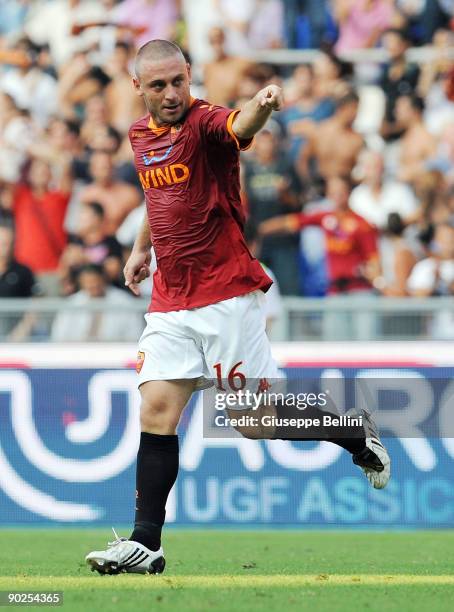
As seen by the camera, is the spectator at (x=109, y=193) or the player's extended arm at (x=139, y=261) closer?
the player's extended arm at (x=139, y=261)

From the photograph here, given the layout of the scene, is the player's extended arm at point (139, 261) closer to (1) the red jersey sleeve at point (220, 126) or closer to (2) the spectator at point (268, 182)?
(1) the red jersey sleeve at point (220, 126)

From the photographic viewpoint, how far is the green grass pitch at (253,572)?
4.99 m

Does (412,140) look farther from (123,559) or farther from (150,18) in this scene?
(123,559)

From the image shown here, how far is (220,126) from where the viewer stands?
5477 millimetres

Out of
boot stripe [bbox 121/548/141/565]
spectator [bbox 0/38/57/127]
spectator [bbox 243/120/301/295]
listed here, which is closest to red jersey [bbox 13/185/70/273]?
spectator [bbox 0/38/57/127]

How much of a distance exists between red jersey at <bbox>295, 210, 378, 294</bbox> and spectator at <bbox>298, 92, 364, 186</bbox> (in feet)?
2.94

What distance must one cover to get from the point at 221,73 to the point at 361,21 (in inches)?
68.7

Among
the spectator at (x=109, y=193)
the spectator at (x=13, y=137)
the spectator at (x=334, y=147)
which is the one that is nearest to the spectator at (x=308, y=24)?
the spectator at (x=334, y=147)

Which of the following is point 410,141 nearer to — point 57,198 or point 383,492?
point 57,198

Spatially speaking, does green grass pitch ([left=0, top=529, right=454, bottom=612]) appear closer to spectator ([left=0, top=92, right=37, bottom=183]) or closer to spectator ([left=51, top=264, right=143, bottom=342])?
spectator ([left=51, top=264, right=143, bottom=342])

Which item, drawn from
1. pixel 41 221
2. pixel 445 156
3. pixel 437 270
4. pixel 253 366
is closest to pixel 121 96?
pixel 41 221

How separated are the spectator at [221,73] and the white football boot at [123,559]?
7831 millimetres

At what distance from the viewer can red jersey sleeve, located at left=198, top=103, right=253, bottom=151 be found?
17.7 feet

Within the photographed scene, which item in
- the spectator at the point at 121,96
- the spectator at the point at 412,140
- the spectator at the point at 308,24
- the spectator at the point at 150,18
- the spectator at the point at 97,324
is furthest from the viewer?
the spectator at the point at 150,18
